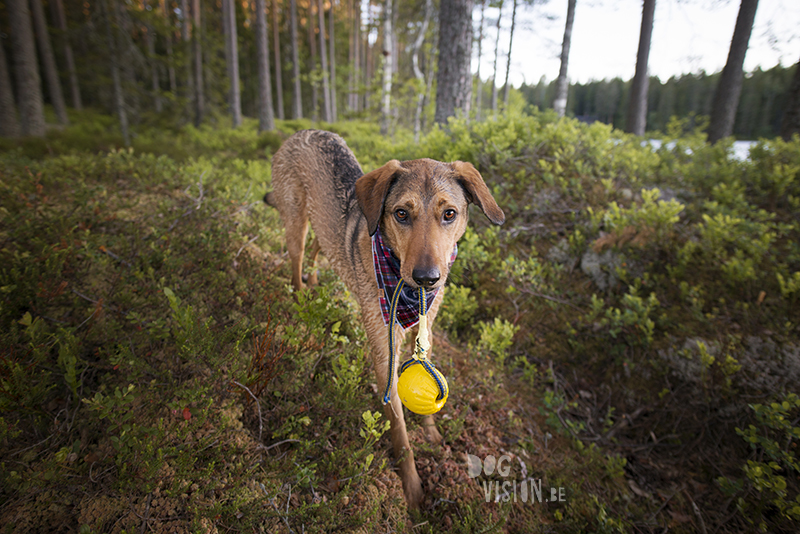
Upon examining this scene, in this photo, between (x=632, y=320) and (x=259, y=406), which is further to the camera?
(x=632, y=320)

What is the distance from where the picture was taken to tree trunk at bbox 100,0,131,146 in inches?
337

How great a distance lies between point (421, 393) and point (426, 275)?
0.70 meters

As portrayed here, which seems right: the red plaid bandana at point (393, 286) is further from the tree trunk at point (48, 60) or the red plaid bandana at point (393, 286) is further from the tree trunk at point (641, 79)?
the tree trunk at point (48, 60)

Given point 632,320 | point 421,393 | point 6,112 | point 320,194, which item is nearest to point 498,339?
point 632,320

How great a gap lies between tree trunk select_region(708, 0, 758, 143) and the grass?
4063 mm

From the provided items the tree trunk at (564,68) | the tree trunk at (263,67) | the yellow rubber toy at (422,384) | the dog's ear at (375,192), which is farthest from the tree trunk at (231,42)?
the yellow rubber toy at (422,384)

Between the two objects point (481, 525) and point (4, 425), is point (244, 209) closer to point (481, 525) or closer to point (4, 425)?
point (4, 425)

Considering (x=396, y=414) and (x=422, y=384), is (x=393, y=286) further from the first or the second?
(x=396, y=414)

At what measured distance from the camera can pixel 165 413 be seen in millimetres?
2076

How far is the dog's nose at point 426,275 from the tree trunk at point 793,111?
31.1ft

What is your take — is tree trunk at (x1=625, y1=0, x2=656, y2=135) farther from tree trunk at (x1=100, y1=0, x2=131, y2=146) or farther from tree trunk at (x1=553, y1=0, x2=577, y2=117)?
tree trunk at (x1=100, y1=0, x2=131, y2=146)

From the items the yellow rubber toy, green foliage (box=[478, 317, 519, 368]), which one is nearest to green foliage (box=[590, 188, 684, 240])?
green foliage (box=[478, 317, 519, 368])

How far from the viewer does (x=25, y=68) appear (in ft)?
30.4

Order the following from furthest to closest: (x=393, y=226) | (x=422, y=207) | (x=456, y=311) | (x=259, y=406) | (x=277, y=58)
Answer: (x=277, y=58)
(x=456, y=311)
(x=259, y=406)
(x=393, y=226)
(x=422, y=207)
